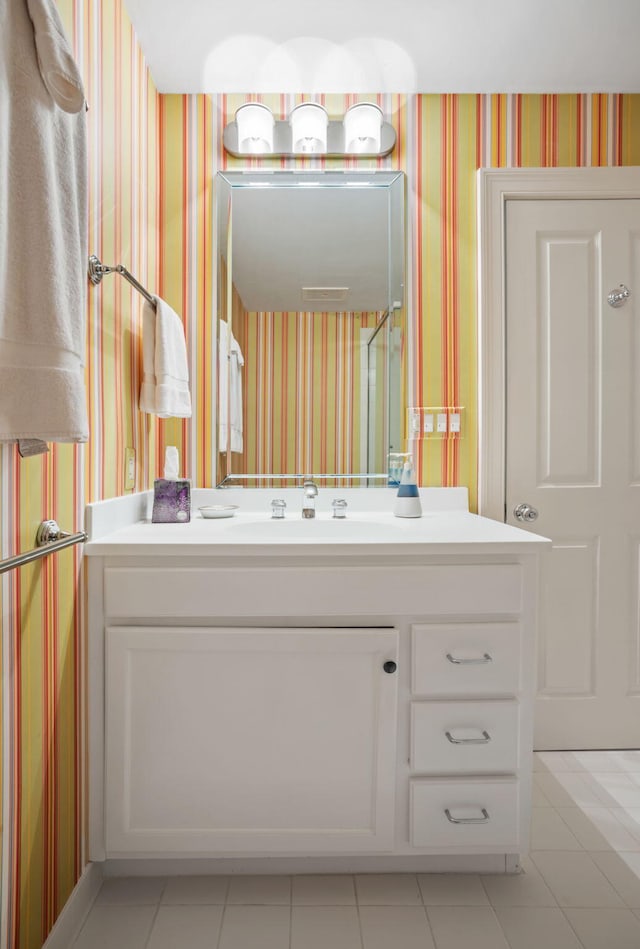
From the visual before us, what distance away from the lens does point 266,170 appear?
2061mm

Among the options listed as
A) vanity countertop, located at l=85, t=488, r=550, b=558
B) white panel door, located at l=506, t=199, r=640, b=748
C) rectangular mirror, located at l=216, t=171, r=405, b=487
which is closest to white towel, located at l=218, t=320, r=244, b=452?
rectangular mirror, located at l=216, t=171, r=405, b=487

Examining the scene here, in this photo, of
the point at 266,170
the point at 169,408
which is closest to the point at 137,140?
the point at 266,170

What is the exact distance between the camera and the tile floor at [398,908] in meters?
1.29

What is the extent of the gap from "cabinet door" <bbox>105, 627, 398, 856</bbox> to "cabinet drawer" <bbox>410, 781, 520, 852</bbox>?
0.07 metres

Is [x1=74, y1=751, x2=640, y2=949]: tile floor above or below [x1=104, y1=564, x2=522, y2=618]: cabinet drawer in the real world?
below

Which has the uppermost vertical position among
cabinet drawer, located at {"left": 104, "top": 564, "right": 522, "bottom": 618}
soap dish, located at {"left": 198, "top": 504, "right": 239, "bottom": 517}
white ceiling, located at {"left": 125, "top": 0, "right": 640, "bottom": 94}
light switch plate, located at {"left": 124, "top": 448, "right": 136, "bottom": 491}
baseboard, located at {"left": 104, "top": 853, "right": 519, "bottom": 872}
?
white ceiling, located at {"left": 125, "top": 0, "right": 640, "bottom": 94}

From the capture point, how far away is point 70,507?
132cm

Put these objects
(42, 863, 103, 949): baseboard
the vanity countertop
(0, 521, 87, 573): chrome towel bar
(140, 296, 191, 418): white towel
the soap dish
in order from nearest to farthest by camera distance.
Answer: (0, 521, 87, 573): chrome towel bar
(42, 863, 103, 949): baseboard
the vanity countertop
(140, 296, 191, 418): white towel
the soap dish

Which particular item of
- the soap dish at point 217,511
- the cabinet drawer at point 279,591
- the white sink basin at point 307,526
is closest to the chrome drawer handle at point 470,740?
the cabinet drawer at point 279,591

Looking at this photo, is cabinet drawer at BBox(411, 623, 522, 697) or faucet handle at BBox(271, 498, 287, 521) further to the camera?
faucet handle at BBox(271, 498, 287, 521)

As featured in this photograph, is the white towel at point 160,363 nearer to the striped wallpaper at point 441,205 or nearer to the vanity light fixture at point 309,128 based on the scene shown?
the striped wallpaper at point 441,205

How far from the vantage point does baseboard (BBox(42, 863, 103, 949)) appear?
4.07ft

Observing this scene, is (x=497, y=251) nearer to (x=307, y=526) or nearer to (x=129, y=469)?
(x=307, y=526)

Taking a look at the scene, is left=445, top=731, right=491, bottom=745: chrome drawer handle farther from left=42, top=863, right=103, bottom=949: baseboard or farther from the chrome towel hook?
the chrome towel hook
